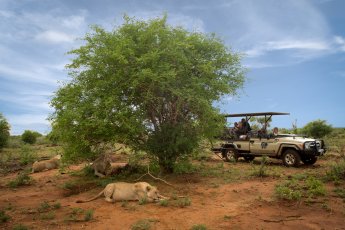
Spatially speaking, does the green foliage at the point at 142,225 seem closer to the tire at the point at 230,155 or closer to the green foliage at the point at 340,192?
the green foliage at the point at 340,192

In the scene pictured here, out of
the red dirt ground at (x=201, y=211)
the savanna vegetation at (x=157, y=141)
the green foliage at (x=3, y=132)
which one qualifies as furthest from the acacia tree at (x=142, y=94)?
the green foliage at (x=3, y=132)

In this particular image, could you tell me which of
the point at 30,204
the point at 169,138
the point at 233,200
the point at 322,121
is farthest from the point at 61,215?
the point at 322,121

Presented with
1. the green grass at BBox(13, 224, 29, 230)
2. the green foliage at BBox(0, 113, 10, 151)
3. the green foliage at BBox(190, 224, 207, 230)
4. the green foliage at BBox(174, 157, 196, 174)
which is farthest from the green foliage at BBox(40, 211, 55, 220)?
the green foliage at BBox(0, 113, 10, 151)

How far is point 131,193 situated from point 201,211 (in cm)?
251

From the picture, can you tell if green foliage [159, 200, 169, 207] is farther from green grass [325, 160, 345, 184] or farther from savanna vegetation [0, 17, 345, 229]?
green grass [325, 160, 345, 184]

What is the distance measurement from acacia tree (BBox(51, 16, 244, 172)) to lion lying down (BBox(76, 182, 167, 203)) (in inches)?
96.2

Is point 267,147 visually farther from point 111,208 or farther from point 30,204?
point 30,204

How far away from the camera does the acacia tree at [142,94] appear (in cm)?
1278

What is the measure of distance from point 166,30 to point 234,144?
8.80 meters

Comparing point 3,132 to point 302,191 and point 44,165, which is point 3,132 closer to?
point 44,165

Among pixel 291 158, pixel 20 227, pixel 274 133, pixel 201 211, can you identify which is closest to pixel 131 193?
pixel 201 211

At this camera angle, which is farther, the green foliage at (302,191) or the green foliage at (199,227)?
the green foliage at (302,191)

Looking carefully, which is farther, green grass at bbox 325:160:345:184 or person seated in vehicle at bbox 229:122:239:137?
person seated in vehicle at bbox 229:122:239:137

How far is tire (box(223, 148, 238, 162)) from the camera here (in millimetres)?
19641
